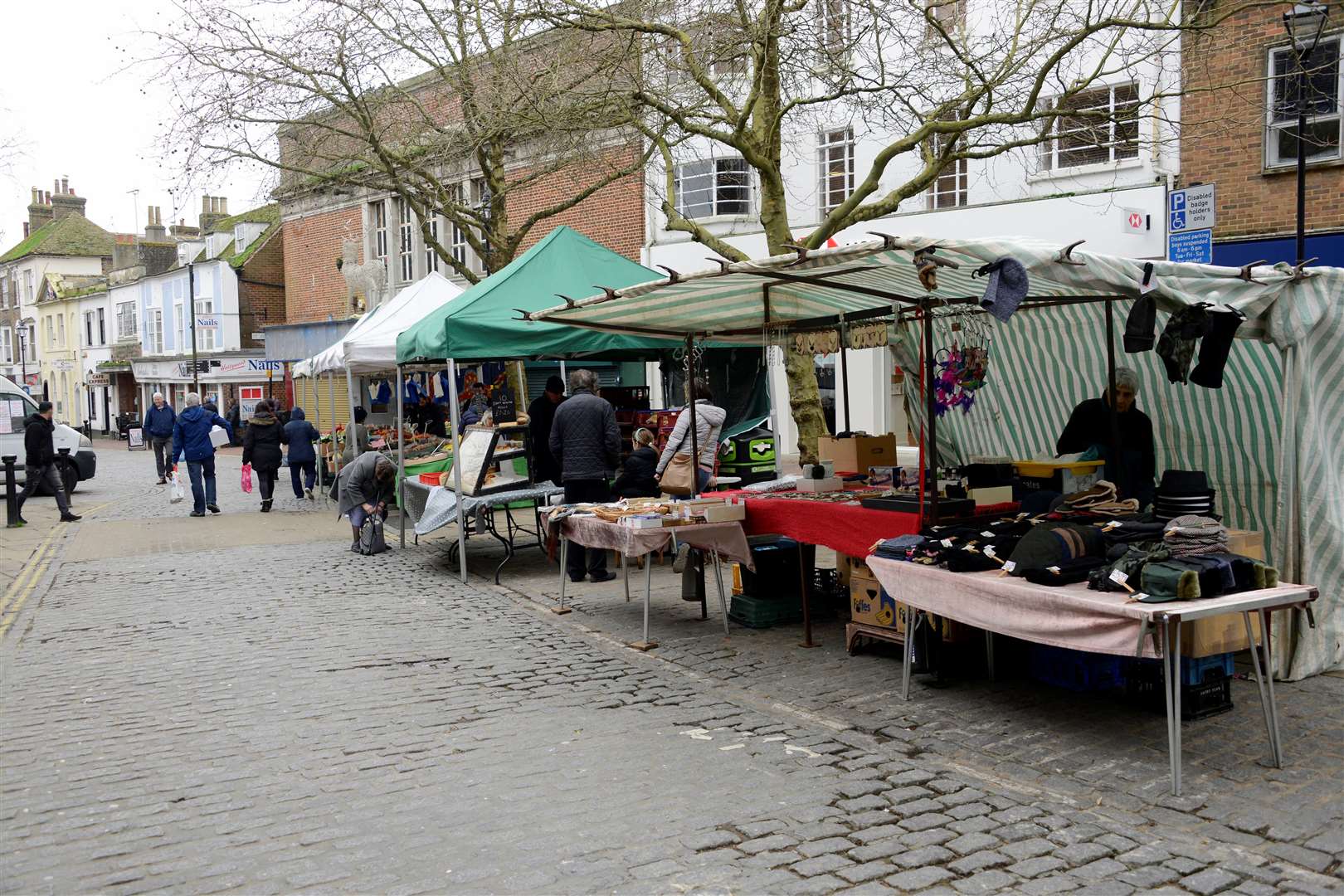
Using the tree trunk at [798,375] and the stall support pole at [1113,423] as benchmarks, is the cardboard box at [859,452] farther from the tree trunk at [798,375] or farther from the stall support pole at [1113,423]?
the tree trunk at [798,375]

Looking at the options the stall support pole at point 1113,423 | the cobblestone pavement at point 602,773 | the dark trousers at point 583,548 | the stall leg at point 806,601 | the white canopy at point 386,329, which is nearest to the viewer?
the cobblestone pavement at point 602,773

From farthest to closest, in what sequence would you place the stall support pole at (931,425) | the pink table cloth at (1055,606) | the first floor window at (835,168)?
the first floor window at (835,168) → the stall support pole at (931,425) → the pink table cloth at (1055,606)

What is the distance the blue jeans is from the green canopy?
6.36 m

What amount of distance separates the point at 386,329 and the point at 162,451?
9993mm

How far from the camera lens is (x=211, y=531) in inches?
578

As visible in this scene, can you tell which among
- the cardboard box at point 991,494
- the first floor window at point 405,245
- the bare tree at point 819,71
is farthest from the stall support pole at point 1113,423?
the first floor window at point 405,245

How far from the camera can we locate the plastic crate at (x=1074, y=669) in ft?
19.2

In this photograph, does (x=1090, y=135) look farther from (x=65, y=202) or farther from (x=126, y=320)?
(x=65, y=202)

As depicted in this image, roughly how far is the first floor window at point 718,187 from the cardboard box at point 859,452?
13016 mm

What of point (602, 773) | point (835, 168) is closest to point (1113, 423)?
point (602, 773)

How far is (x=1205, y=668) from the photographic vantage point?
5.60 metres

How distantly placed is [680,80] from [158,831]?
11266mm

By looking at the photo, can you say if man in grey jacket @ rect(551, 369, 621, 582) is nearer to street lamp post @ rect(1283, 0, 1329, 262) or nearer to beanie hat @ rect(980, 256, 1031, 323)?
beanie hat @ rect(980, 256, 1031, 323)

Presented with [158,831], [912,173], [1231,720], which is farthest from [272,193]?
[1231,720]
